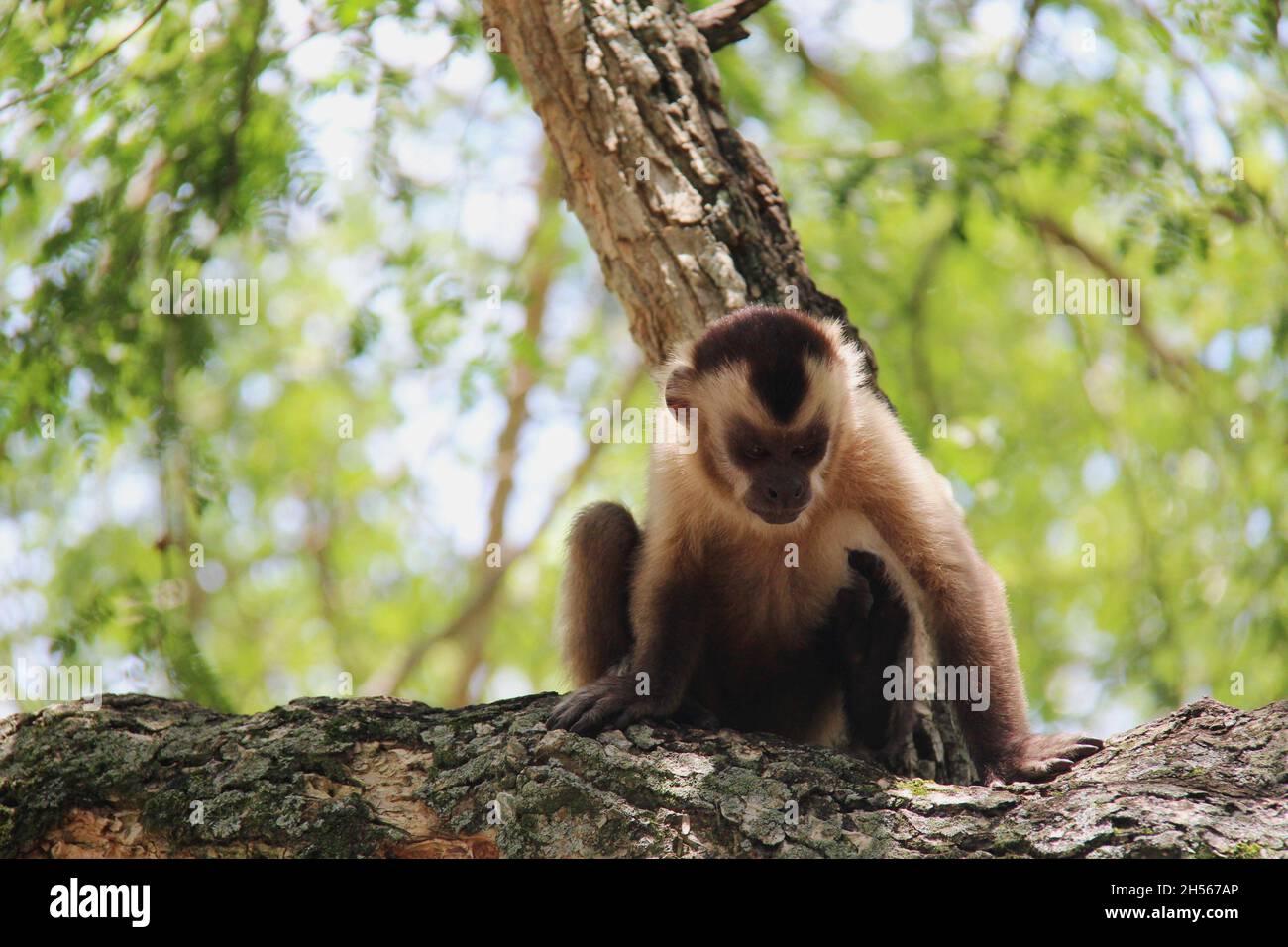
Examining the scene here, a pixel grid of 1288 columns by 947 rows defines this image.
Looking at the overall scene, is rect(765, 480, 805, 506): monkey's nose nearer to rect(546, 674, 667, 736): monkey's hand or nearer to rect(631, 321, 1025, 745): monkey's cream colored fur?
rect(631, 321, 1025, 745): monkey's cream colored fur

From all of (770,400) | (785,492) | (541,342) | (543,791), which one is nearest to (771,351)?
(770,400)

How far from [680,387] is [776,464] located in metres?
0.75

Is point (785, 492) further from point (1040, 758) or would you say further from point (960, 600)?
point (1040, 758)

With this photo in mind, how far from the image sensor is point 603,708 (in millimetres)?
5105

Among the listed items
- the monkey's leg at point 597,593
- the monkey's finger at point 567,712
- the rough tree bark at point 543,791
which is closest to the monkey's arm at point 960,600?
the rough tree bark at point 543,791

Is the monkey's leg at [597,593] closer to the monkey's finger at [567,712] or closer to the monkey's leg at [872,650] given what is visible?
the monkey's leg at [872,650]

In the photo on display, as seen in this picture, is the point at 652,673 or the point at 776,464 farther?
the point at 776,464

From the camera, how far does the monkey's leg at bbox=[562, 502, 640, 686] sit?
671 centimetres

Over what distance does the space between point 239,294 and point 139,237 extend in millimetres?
1343

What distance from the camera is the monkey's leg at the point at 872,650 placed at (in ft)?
19.8

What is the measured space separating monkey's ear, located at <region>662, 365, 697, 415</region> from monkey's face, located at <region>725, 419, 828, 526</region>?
0.37m

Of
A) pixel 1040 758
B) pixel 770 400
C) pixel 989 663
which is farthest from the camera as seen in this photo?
pixel 770 400
